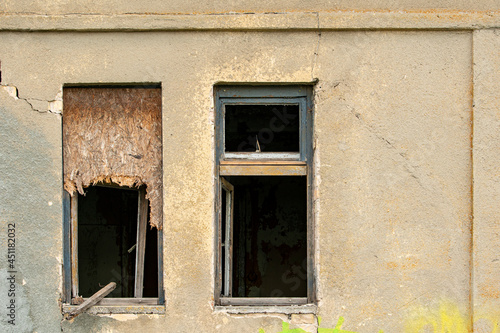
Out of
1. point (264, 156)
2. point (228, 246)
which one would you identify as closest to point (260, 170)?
point (264, 156)

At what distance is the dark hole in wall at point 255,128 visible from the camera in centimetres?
573

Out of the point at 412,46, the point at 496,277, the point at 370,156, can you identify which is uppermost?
the point at 412,46

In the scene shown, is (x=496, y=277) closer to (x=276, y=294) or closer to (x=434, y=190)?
(x=434, y=190)

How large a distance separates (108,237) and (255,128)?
2.19 m

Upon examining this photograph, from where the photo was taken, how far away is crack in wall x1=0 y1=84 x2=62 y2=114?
3.19 m

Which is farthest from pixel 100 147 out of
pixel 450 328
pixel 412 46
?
pixel 450 328

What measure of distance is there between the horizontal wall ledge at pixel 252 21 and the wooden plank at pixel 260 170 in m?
0.93

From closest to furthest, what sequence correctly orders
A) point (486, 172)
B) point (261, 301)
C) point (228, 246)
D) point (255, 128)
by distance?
point (486, 172)
point (261, 301)
point (228, 246)
point (255, 128)

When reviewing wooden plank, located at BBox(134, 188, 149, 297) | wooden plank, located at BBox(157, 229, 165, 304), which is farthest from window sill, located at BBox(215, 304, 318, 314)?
wooden plank, located at BBox(134, 188, 149, 297)

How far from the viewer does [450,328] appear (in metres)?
3.15

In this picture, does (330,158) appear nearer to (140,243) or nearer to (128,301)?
(140,243)

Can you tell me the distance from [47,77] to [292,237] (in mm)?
3646

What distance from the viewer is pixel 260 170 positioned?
3256 millimetres

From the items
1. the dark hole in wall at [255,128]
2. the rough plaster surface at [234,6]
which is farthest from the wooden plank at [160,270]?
the dark hole in wall at [255,128]
